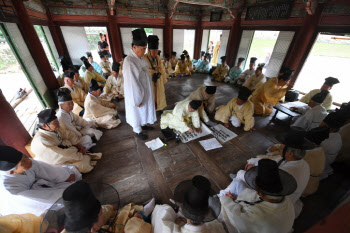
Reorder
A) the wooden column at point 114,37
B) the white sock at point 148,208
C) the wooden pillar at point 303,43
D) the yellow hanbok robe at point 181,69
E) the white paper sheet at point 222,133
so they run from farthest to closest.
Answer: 1. the yellow hanbok robe at point 181,69
2. the wooden column at point 114,37
3. the wooden pillar at point 303,43
4. the white paper sheet at point 222,133
5. the white sock at point 148,208

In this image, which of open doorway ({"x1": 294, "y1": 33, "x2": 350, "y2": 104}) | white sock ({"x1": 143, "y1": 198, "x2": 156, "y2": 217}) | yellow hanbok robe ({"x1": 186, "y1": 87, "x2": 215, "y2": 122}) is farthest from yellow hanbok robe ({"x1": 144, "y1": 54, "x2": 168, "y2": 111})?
open doorway ({"x1": 294, "y1": 33, "x2": 350, "y2": 104})

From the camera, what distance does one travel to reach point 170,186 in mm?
2451

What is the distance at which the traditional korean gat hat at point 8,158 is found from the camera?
147cm

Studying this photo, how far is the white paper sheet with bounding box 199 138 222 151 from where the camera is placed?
10.6ft

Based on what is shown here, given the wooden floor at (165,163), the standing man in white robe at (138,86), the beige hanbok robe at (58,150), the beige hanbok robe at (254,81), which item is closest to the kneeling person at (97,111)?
the wooden floor at (165,163)

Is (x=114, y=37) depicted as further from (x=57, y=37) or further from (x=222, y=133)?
(x=222, y=133)

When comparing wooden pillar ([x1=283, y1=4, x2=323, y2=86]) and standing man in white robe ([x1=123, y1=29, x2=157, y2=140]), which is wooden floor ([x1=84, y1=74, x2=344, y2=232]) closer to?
standing man in white robe ([x1=123, y1=29, x2=157, y2=140])

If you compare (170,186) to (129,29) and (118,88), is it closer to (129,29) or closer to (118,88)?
(118,88)

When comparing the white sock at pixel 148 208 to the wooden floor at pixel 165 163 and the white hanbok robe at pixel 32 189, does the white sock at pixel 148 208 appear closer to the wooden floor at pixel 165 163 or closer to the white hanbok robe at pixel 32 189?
the wooden floor at pixel 165 163

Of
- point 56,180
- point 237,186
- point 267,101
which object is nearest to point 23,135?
point 56,180

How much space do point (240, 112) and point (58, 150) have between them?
12.9 ft

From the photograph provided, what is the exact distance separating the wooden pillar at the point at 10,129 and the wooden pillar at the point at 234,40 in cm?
898

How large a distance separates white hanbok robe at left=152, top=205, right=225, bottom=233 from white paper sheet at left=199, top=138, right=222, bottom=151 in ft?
5.96

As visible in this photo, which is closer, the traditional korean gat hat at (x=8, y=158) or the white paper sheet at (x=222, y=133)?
the traditional korean gat hat at (x=8, y=158)
